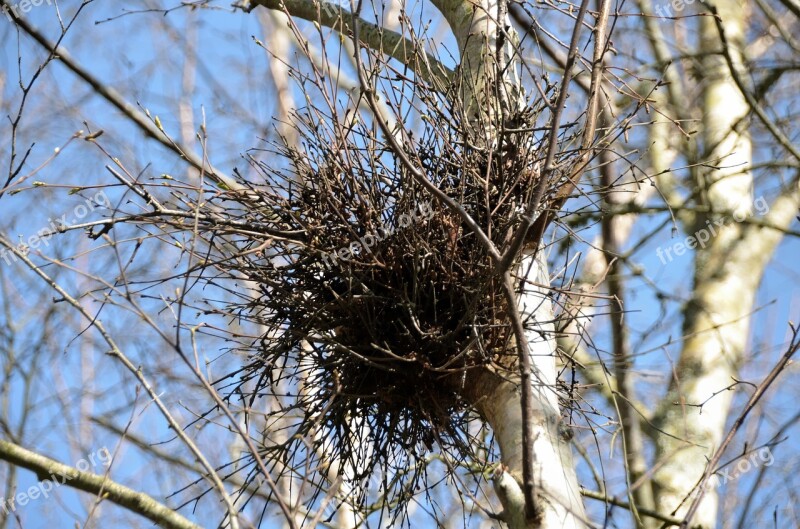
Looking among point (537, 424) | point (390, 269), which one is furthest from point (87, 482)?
point (537, 424)

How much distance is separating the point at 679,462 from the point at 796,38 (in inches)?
107

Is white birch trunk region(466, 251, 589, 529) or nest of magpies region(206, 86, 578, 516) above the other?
nest of magpies region(206, 86, 578, 516)

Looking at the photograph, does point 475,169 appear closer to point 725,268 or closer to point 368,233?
point 368,233

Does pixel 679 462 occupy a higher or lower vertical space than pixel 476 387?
higher

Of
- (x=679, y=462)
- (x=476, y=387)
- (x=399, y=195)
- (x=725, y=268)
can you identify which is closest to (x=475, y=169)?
(x=399, y=195)

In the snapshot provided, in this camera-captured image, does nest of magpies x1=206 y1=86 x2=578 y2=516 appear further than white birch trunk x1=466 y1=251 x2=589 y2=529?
Yes

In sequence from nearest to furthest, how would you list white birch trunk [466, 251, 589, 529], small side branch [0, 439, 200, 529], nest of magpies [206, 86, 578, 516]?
white birch trunk [466, 251, 589, 529] → nest of magpies [206, 86, 578, 516] → small side branch [0, 439, 200, 529]

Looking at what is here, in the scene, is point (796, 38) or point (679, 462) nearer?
point (679, 462)

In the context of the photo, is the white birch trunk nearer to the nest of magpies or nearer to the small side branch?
the nest of magpies

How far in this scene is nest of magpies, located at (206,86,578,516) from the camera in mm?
2004

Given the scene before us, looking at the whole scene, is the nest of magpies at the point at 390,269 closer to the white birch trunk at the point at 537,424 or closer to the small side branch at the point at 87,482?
the white birch trunk at the point at 537,424

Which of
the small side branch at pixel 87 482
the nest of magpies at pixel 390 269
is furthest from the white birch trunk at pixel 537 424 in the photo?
the small side branch at pixel 87 482

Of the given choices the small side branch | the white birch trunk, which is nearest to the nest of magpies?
the white birch trunk

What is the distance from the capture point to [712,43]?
5.15 metres
